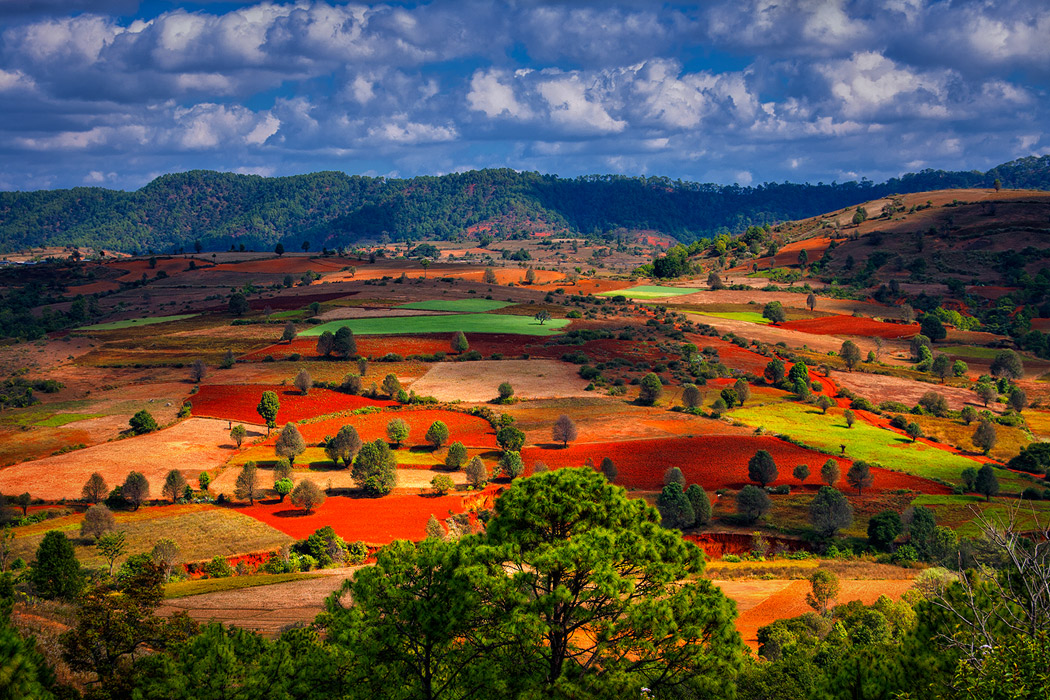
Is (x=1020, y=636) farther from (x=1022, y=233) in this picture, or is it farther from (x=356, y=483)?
(x=1022, y=233)

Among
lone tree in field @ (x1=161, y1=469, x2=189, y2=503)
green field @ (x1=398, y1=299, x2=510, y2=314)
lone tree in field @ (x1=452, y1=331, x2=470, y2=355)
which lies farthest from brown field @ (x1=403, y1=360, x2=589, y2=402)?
green field @ (x1=398, y1=299, x2=510, y2=314)

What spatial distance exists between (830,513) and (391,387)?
5120cm

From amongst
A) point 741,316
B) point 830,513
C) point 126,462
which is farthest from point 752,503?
point 741,316

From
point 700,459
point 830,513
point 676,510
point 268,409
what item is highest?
point 268,409

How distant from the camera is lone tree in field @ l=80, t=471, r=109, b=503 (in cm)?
5741

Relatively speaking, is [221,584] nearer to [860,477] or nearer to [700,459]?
[700,459]

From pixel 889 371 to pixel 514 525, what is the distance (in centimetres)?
10299

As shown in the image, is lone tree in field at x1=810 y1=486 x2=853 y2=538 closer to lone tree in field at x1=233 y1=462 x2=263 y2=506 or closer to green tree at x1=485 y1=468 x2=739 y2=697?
green tree at x1=485 y1=468 x2=739 y2=697

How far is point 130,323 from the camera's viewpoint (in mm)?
134875

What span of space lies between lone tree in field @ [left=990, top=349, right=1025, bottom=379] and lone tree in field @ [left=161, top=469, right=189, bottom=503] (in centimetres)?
10361

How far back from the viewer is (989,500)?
200ft

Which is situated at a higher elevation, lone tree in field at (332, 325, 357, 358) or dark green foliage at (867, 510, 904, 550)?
lone tree in field at (332, 325, 357, 358)

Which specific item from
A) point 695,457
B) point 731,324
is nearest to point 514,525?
point 695,457

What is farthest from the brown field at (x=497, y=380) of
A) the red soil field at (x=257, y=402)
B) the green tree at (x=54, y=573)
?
the green tree at (x=54, y=573)
